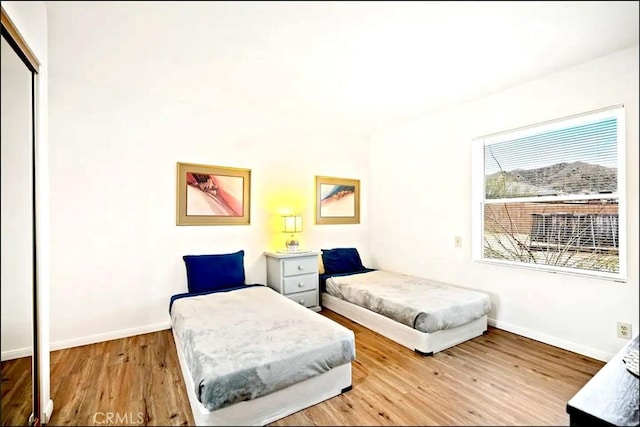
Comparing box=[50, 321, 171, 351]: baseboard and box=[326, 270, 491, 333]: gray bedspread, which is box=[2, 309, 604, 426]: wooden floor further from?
box=[326, 270, 491, 333]: gray bedspread

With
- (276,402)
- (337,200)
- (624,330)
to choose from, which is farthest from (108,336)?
(624,330)

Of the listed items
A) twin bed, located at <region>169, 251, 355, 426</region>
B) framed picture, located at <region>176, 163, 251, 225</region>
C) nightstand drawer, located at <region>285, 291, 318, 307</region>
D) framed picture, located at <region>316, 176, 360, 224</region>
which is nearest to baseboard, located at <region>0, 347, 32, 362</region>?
twin bed, located at <region>169, 251, 355, 426</region>

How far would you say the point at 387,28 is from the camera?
2008 millimetres

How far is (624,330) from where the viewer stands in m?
2.25

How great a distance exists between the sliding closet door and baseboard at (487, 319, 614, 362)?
3.56 m

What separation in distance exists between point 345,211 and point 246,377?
309cm

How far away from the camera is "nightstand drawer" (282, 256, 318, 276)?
11.5ft

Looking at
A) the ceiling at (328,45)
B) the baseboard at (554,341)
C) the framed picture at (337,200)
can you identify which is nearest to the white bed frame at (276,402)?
the baseboard at (554,341)

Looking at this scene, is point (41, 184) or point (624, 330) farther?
point (624, 330)

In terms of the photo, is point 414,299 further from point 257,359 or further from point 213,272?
point 213,272

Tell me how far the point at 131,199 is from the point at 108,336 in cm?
130

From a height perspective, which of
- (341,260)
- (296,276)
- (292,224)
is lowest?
(296,276)

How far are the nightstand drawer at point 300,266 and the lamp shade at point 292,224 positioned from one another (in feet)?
1.34

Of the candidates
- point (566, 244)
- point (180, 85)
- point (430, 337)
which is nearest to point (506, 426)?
point (430, 337)
